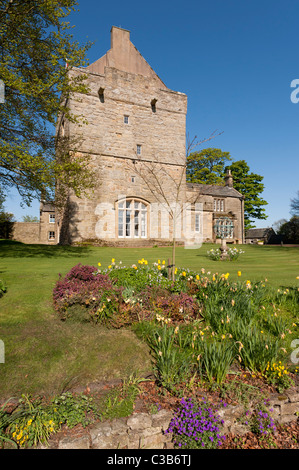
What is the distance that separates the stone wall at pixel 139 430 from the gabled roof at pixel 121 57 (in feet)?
76.8

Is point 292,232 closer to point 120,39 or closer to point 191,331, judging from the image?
point 120,39

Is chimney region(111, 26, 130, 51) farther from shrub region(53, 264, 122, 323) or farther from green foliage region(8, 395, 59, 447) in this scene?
green foliage region(8, 395, 59, 447)

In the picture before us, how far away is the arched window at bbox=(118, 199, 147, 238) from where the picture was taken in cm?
2075

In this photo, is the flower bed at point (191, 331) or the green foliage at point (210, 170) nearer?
the flower bed at point (191, 331)

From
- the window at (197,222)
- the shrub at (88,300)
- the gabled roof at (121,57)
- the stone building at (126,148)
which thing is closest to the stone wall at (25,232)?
the stone building at (126,148)

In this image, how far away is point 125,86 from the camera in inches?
834

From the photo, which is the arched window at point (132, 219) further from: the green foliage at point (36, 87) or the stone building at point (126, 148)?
the green foliage at point (36, 87)

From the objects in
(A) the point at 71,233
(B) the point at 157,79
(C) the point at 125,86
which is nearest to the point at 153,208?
(A) the point at 71,233

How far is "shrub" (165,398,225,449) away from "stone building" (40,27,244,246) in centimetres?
1564

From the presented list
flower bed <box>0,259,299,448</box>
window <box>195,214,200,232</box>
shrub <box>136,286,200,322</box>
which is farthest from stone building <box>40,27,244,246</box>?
shrub <box>136,286,200,322</box>

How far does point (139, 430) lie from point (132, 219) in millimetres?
18327

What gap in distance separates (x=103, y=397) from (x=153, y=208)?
62.1 ft

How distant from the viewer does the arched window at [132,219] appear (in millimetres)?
20750
